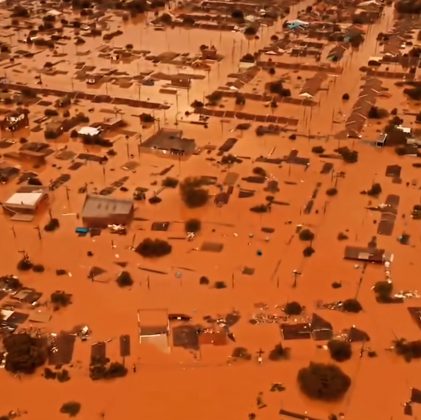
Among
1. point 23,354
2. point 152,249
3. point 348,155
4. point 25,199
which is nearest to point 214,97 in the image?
point 348,155

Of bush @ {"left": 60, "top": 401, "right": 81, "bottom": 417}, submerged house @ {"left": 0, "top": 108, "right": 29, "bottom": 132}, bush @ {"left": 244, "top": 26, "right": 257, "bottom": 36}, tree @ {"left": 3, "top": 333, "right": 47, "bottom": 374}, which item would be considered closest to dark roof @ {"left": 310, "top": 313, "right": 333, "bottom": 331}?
bush @ {"left": 60, "top": 401, "right": 81, "bottom": 417}

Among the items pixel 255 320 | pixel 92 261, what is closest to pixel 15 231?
pixel 92 261

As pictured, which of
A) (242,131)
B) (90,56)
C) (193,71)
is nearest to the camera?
(242,131)

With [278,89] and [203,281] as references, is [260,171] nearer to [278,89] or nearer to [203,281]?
[203,281]

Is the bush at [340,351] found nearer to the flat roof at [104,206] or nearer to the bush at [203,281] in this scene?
the bush at [203,281]

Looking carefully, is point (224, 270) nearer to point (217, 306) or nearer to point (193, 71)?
point (217, 306)

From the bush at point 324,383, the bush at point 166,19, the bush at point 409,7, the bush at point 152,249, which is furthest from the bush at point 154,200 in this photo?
the bush at point 409,7
